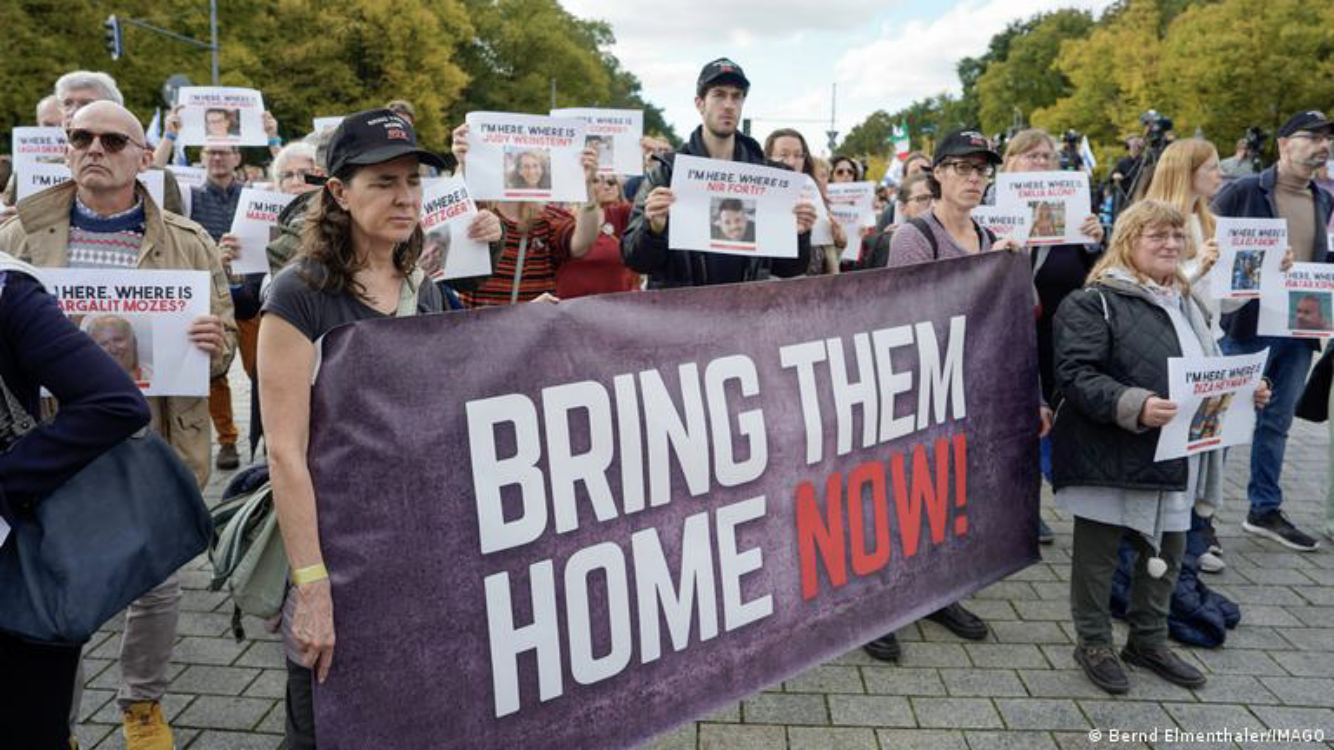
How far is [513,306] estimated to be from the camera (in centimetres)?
255

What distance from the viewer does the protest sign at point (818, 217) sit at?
13.4ft

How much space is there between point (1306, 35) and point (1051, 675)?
3567cm

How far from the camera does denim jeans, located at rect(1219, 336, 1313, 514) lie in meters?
5.32

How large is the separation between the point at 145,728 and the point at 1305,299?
18.4ft

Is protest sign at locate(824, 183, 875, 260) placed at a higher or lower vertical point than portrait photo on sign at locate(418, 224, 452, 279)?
higher

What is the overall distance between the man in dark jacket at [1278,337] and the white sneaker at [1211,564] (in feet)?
2.34

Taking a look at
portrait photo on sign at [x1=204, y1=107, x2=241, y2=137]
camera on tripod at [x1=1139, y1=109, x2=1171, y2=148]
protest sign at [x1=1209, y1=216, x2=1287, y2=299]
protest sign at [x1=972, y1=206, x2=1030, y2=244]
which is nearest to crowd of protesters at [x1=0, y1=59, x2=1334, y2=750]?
protest sign at [x1=1209, y1=216, x2=1287, y2=299]

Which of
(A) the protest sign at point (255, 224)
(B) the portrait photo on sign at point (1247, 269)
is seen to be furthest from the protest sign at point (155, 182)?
(B) the portrait photo on sign at point (1247, 269)

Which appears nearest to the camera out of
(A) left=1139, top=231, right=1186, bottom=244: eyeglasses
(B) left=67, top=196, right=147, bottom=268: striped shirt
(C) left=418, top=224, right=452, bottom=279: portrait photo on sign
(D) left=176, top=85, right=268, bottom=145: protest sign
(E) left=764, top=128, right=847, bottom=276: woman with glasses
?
(B) left=67, top=196, right=147, bottom=268: striped shirt

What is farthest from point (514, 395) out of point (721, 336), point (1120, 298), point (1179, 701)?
point (1179, 701)

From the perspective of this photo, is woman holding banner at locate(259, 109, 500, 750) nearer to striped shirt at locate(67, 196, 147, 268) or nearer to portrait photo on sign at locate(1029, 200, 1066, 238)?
striped shirt at locate(67, 196, 147, 268)

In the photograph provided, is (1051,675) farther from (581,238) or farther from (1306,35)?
(1306,35)

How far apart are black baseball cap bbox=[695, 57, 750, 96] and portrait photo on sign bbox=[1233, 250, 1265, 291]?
2.64 meters

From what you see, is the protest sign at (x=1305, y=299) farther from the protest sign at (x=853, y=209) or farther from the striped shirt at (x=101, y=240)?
the striped shirt at (x=101, y=240)
